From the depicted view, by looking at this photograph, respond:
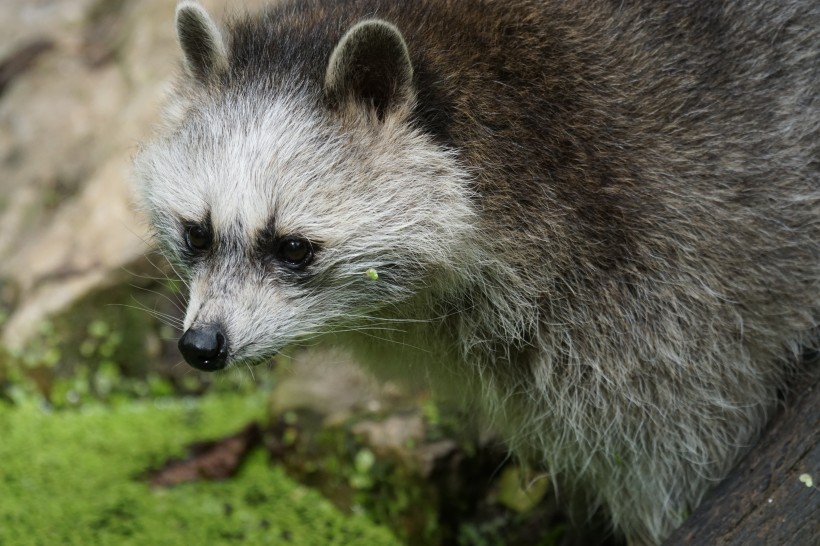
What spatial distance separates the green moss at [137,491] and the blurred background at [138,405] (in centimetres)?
1

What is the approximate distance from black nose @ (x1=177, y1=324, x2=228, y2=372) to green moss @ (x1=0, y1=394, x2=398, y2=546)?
1726 millimetres

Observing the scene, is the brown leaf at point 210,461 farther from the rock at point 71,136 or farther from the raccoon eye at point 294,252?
the raccoon eye at point 294,252

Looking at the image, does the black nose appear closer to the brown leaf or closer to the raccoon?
the raccoon

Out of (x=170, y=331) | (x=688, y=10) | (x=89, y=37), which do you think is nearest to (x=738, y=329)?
(x=688, y=10)

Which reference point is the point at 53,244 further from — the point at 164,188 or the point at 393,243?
the point at 393,243

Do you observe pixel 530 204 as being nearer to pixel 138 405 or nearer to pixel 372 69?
pixel 372 69

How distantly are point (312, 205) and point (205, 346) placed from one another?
1.84 feet

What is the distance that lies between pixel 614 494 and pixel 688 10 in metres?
1.88

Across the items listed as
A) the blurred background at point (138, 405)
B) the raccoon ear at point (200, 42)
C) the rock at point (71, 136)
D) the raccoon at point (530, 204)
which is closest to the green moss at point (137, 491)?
the blurred background at point (138, 405)

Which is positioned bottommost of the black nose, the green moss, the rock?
the green moss

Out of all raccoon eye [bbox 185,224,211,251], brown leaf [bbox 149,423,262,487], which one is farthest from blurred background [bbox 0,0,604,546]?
raccoon eye [bbox 185,224,211,251]

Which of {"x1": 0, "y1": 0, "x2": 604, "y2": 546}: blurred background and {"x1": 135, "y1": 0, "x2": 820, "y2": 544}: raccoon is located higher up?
{"x1": 135, "y1": 0, "x2": 820, "y2": 544}: raccoon

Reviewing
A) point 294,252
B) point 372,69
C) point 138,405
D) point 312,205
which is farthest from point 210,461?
point 372,69

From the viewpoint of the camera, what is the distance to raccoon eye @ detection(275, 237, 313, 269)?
3.03 metres
